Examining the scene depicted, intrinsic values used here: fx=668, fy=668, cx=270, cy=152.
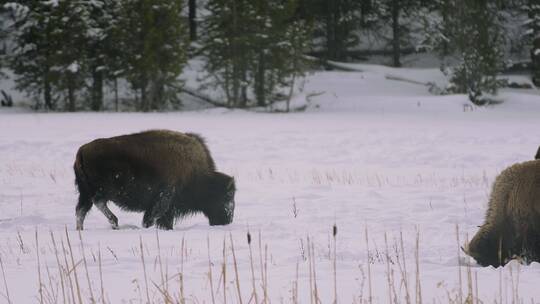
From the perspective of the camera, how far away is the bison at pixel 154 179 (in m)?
7.75

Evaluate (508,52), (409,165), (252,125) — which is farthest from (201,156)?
(508,52)

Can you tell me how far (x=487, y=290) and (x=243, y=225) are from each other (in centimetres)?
402

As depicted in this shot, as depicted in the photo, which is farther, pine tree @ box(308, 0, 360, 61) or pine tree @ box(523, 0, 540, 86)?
pine tree @ box(308, 0, 360, 61)

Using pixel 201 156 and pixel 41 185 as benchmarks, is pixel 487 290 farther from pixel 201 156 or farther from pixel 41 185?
pixel 41 185

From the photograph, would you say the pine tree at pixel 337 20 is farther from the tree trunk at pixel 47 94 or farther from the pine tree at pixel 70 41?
the tree trunk at pixel 47 94

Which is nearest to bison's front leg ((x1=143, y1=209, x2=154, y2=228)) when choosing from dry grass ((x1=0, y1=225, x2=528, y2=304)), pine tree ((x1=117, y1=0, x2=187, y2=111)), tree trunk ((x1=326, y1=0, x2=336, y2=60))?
dry grass ((x1=0, y1=225, x2=528, y2=304))

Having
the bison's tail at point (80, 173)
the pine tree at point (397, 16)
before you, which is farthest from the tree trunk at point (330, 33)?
the bison's tail at point (80, 173)

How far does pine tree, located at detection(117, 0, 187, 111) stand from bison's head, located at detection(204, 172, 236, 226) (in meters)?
27.7

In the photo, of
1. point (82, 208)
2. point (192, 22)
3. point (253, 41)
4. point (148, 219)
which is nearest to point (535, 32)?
point (253, 41)

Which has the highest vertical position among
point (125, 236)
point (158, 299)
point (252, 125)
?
point (158, 299)

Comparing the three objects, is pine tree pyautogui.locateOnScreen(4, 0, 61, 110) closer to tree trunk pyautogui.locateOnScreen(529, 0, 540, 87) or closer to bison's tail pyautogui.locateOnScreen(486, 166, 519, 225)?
tree trunk pyautogui.locateOnScreen(529, 0, 540, 87)

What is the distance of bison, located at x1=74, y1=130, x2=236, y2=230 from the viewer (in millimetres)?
7746

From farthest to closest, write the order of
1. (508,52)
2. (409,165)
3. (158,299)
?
(508,52), (409,165), (158,299)

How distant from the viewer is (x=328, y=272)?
15.4 feet
